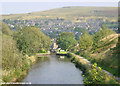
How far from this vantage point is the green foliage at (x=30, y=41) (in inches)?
2825

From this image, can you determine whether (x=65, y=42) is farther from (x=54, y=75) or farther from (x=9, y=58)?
(x=9, y=58)

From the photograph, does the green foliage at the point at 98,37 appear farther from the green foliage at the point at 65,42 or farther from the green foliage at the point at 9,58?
the green foliage at the point at 9,58

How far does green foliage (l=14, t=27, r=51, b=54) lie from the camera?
7175 centimetres

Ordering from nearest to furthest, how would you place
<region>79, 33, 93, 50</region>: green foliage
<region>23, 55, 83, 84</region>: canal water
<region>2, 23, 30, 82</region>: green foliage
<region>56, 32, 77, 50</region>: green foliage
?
<region>2, 23, 30, 82</region>: green foliage
<region>23, 55, 83, 84</region>: canal water
<region>79, 33, 93, 50</region>: green foliage
<region>56, 32, 77, 50</region>: green foliage

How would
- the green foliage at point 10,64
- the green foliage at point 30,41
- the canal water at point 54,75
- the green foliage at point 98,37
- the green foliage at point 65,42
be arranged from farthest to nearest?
the green foliage at point 65,42
the green foliage at point 98,37
the green foliage at point 30,41
the canal water at point 54,75
the green foliage at point 10,64

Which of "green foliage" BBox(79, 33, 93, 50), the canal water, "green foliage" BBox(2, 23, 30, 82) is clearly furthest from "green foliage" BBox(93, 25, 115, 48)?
"green foliage" BBox(2, 23, 30, 82)

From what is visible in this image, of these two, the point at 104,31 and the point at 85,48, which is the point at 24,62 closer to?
the point at 85,48

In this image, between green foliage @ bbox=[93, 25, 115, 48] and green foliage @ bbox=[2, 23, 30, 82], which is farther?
green foliage @ bbox=[93, 25, 115, 48]

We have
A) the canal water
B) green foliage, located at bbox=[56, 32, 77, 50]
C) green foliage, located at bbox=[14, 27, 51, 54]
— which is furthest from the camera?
green foliage, located at bbox=[56, 32, 77, 50]

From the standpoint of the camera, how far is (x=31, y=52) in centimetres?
8062

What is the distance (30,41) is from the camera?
3206 inches

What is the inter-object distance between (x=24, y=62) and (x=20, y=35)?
637 inches

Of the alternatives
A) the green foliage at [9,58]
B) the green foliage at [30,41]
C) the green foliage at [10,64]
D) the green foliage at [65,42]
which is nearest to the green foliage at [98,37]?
the green foliage at [30,41]

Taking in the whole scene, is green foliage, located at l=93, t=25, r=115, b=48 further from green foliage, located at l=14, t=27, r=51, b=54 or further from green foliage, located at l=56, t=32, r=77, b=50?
green foliage, located at l=56, t=32, r=77, b=50
